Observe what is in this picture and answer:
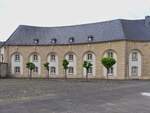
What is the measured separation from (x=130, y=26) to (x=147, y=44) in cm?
470

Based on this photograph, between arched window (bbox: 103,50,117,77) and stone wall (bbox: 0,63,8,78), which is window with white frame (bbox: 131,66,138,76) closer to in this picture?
arched window (bbox: 103,50,117,77)

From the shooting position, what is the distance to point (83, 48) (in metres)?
61.6

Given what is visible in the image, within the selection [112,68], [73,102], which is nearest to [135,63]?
[112,68]

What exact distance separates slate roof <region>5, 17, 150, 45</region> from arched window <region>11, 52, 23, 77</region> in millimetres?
2860

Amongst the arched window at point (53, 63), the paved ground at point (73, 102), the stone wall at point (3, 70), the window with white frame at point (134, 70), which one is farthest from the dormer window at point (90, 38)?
the paved ground at point (73, 102)

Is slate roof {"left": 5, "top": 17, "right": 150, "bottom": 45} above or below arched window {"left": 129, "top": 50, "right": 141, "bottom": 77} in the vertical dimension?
above

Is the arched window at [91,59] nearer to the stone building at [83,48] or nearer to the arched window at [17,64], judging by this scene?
the stone building at [83,48]

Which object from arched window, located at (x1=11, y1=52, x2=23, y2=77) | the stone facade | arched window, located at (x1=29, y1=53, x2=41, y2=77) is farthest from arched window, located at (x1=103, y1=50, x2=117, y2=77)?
arched window, located at (x1=11, y1=52, x2=23, y2=77)

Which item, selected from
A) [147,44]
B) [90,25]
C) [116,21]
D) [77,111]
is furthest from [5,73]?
[77,111]

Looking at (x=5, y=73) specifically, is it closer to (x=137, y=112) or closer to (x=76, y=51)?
(x=76, y=51)

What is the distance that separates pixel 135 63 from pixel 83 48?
1075 centimetres

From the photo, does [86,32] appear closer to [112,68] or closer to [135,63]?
[112,68]

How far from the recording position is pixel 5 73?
67.7m

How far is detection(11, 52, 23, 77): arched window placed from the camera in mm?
67625
